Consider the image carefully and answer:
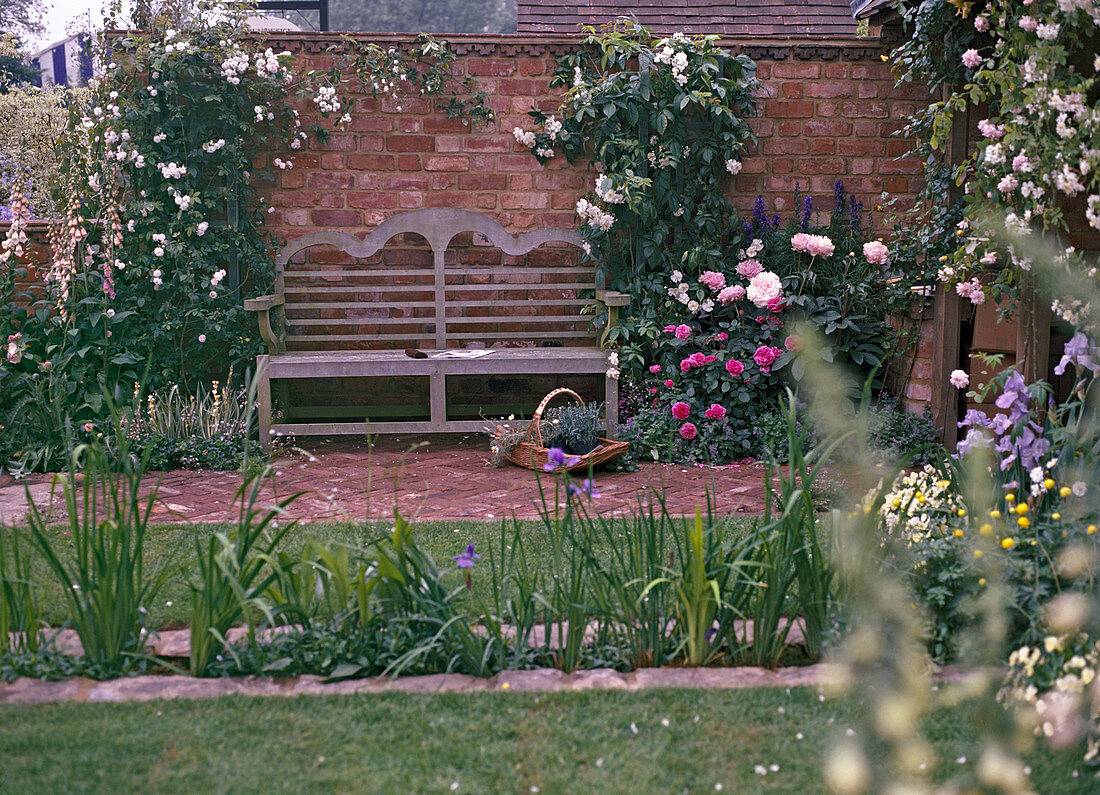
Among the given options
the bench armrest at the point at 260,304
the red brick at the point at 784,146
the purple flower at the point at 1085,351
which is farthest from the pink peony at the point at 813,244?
the bench armrest at the point at 260,304

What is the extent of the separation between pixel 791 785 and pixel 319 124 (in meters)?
4.54

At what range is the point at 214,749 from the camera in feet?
5.85

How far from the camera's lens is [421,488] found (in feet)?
13.3

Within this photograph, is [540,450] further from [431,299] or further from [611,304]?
[431,299]

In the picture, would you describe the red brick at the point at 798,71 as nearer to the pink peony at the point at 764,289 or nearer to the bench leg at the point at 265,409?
the pink peony at the point at 764,289

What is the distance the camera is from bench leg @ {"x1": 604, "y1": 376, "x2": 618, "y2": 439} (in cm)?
478

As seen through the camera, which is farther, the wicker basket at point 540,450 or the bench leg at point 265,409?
the bench leg at point 265,409

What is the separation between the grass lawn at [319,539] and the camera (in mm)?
2512

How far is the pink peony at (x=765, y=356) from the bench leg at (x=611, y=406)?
69cm

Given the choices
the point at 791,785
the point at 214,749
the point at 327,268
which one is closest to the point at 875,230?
the point at 327,268

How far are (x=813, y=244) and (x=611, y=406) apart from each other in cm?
129

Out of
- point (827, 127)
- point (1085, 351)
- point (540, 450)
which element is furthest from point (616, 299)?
point (1085, 351)

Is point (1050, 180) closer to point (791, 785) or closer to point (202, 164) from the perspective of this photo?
point (791, 785)

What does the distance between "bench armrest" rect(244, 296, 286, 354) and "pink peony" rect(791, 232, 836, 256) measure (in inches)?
104
